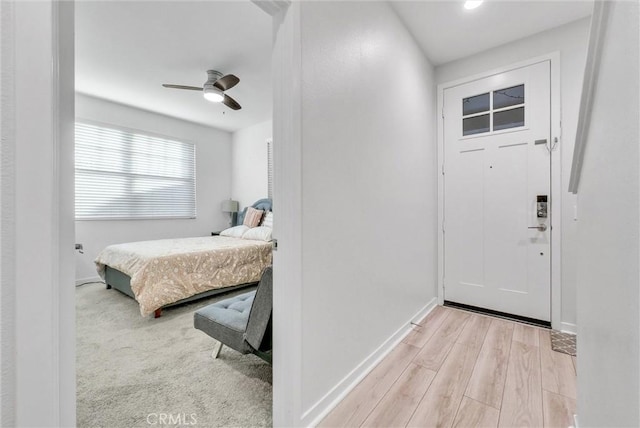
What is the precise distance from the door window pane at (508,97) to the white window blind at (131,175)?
→ 4.91 metres

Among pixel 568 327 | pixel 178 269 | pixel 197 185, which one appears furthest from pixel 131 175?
pixel 568 327

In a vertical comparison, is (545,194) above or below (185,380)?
above

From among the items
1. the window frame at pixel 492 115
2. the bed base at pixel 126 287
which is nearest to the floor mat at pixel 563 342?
the window frame at pixel 492 115

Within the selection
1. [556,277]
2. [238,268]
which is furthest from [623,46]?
[238,268]

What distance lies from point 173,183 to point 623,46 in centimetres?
548

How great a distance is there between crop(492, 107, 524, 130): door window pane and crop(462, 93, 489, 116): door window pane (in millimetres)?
154

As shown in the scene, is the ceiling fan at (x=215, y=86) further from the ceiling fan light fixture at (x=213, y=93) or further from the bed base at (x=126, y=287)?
the bed base at (x=126, y=287)

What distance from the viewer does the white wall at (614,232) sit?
1.85ft

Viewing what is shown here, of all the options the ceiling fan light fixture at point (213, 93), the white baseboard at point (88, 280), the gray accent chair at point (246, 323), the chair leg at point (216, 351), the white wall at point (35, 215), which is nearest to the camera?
the white wall at point (35, 215)

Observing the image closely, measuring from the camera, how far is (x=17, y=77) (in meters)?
0.56

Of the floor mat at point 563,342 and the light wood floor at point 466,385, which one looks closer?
the light wood floor at point 466,385

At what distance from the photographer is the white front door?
2.58 m

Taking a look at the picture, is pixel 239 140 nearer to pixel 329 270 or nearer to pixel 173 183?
pixel 173 183

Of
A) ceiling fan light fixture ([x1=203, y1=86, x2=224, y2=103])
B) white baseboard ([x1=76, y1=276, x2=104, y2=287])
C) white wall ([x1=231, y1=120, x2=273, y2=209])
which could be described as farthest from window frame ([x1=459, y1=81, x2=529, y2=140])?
white baseboard ([x1=76, y1=276, x2=104, y2=287])
